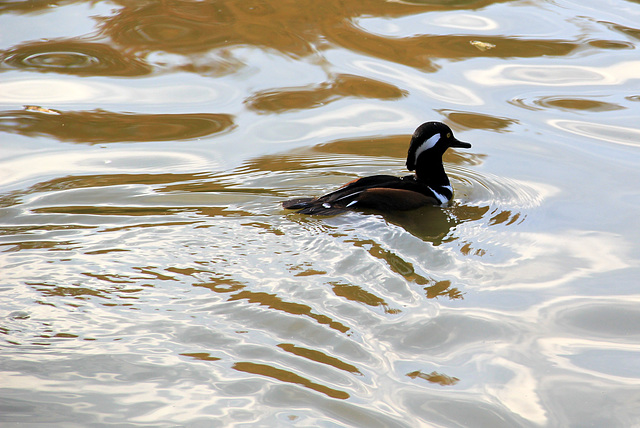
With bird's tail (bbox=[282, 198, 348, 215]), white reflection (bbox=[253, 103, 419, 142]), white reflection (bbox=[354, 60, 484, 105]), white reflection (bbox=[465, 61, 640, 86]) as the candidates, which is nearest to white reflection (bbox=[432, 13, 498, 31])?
white reflection (bbox=[465, 61, 640, 86])

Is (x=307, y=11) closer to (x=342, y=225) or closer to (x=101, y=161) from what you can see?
(x=101, y=161)

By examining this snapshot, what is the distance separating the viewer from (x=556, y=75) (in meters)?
9.66

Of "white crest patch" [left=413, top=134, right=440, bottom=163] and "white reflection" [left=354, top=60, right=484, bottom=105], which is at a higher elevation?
"white reflection" [left=354, top=60, right=484, bottom=105]

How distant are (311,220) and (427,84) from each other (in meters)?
3.72

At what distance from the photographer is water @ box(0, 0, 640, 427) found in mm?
4219

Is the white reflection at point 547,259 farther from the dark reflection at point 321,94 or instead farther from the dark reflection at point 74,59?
the dark reflection at point 74,59

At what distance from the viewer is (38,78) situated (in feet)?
30.2

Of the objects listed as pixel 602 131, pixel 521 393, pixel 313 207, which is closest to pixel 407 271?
pixel 313 207

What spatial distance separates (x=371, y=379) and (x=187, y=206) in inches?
118

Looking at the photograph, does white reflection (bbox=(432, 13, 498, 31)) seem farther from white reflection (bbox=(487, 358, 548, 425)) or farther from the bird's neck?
white reflection (bbox=(487, 358, 548, 425))

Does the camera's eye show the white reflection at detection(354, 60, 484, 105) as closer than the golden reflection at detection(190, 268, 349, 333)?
No

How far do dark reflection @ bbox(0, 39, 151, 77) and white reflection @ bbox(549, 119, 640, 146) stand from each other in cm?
536

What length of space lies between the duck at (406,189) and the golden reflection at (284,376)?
2449mm

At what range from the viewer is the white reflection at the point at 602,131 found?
8227 mm
